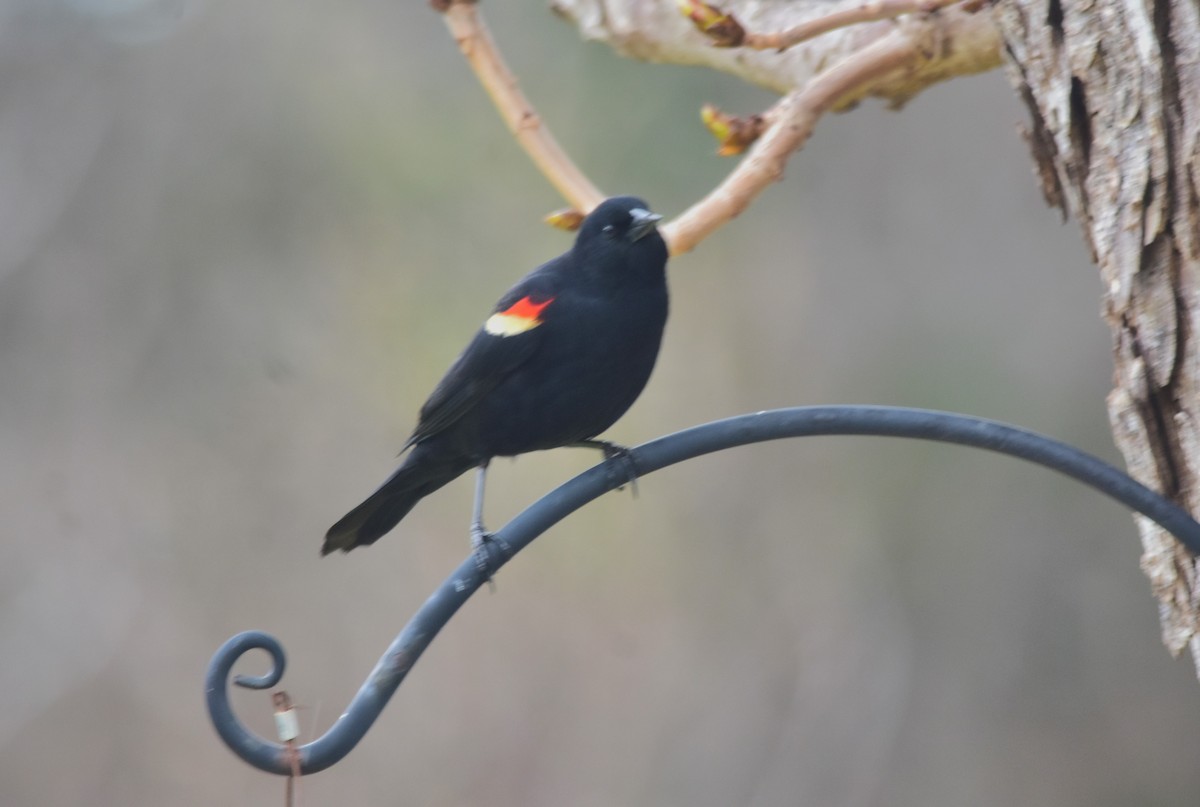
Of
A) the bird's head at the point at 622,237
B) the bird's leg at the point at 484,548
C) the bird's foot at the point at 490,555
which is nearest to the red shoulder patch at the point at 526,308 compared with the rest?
the bird's head at the point at 622,237

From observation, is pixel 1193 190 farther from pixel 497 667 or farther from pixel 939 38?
pixel 497 667

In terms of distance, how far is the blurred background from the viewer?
798 centimetres

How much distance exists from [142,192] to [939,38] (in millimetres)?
6592

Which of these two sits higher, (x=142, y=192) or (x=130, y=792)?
(x=142, y=192)

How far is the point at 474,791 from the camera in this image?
333 inches

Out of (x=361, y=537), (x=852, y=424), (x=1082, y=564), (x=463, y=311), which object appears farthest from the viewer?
(x=463, y=311)

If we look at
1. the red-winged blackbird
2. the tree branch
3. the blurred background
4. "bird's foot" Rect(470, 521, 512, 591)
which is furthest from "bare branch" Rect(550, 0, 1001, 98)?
the blurred background

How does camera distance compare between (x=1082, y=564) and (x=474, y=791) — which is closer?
(x=1082, y=564)

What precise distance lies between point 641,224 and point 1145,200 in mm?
1231

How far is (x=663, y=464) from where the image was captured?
2.49 metres

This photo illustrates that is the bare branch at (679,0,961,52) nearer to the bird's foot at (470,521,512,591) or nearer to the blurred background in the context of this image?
the bird's foot at (470,521,512,591)

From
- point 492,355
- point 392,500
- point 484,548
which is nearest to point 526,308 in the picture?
point 492,355

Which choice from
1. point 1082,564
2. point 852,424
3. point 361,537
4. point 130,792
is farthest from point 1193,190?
point 130,792

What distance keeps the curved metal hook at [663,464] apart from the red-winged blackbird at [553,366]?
523 millimetres
